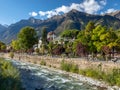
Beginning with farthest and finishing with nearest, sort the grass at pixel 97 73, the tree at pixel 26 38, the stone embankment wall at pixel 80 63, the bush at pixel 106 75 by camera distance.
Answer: the tree at pixel 26 38 → the stone embankment wall at pixel 80 63 → the grass at pixel 97 73 → the bush at pixel 106 75

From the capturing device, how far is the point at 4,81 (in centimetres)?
2502

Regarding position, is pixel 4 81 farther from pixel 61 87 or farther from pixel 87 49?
pixel 87 49

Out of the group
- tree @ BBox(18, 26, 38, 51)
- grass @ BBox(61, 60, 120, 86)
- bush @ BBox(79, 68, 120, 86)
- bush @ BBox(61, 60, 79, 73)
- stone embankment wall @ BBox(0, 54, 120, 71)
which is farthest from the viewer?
tree @ BBox(18, 26, 38, 51)

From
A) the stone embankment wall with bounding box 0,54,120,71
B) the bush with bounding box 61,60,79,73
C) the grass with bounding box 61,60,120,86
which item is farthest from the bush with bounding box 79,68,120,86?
the bush with bounding box 61,60,79,73

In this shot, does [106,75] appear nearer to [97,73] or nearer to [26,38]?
[97,73]

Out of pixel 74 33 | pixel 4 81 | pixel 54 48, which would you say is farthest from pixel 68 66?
pixel 74 33

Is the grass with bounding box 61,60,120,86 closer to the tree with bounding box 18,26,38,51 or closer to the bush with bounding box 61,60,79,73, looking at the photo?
the bush with bounding box 61,60,79,73

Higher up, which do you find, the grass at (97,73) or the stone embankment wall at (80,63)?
the stone embankment wall at (80,63)

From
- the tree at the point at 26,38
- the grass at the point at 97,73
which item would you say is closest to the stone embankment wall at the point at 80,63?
the grass at the point at 97,73

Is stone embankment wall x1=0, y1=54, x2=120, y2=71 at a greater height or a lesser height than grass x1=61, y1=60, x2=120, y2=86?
greater

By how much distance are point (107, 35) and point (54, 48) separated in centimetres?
3967

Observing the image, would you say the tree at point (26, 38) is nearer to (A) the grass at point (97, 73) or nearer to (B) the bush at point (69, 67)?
(A) the grass at point (97, 73)

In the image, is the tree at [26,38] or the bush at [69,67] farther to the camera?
the tree at [26,38]

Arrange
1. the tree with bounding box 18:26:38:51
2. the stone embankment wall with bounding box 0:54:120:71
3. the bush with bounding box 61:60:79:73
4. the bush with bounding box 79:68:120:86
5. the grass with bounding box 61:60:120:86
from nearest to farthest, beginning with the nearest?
1. the bush with bounding box 79:68:120:86
2. the grass with bounding box 61:60:120:86
3. the stone embankment wall with bounding box 0:54:120:71
4. the bush with bounding box 61:60:79:73
5. the tree with bounding box 18:26:38:51
